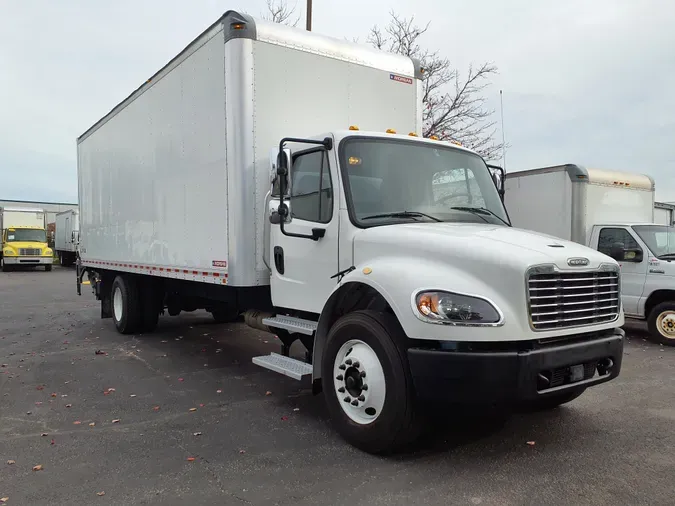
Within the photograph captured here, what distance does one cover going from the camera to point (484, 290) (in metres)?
3.69

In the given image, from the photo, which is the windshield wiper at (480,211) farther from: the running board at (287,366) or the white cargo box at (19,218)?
the white cargo box at (19,218)

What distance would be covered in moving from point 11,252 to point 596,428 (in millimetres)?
31935

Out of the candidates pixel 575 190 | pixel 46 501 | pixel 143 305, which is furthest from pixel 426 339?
pixel 575 190

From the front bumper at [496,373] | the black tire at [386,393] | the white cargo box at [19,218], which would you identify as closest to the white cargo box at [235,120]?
the black tire at [386,393]

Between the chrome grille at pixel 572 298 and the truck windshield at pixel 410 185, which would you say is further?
the truck windshield at pixel 410 185

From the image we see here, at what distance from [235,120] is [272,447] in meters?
3.21

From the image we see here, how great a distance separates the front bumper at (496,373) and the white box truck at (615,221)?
632 centimetres

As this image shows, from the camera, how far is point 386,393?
3.96 meters

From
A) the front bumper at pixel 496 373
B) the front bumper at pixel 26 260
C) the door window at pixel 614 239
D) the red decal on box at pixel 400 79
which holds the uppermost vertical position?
the red decal on box at pixel 400 79

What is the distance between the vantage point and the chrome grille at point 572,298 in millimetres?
3715

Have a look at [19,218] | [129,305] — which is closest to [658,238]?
[129,305]

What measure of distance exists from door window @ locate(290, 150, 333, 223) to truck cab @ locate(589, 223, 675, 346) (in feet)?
21.6

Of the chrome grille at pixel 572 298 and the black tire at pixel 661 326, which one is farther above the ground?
the chrome grille at pixel 572 298

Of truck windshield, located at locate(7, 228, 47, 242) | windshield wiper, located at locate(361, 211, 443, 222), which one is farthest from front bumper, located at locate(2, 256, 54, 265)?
windshield wiper, located at locate(361, 211, 443, 222)
